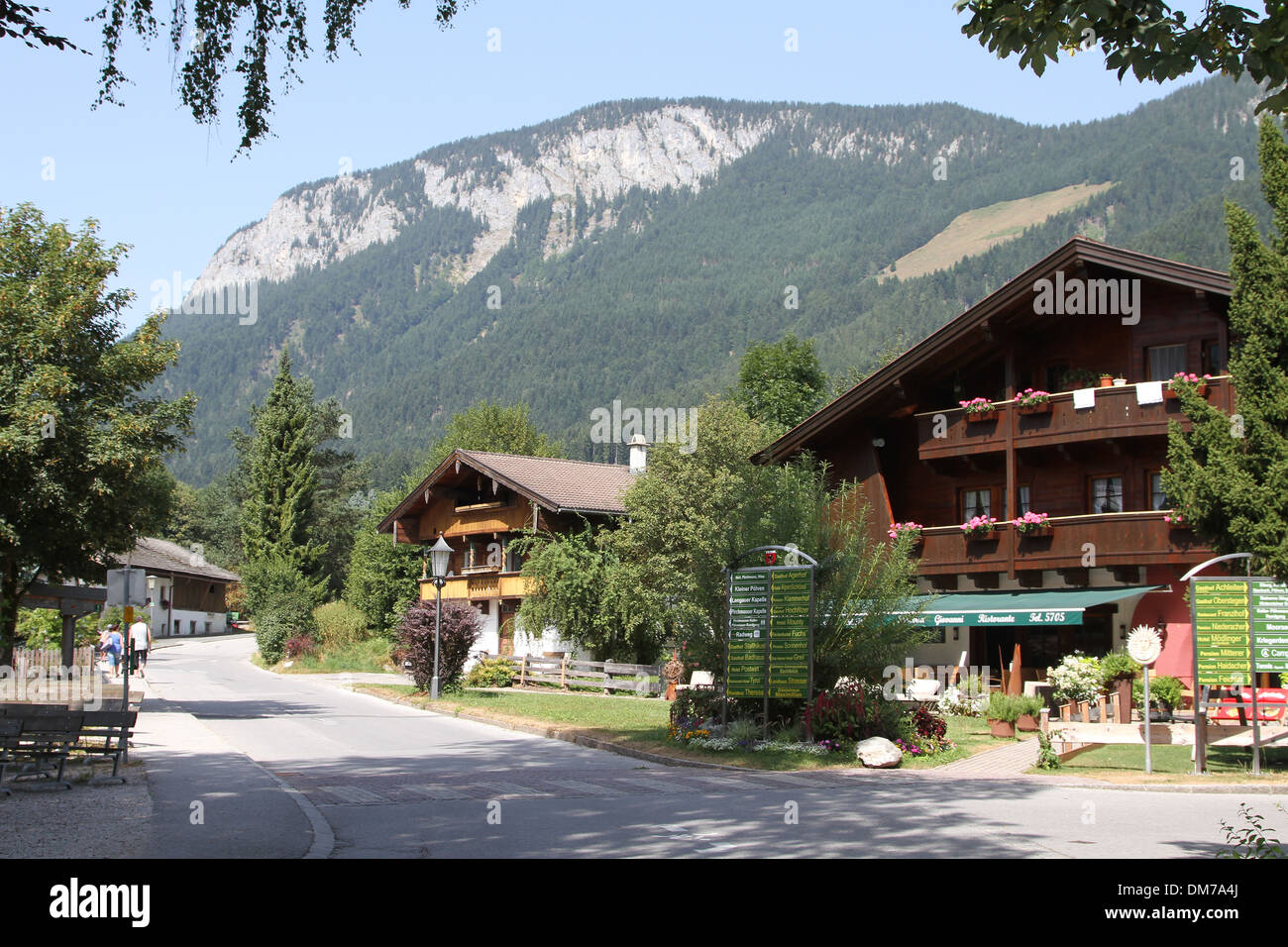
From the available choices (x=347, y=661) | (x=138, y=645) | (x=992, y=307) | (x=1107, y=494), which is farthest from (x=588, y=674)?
(x=992, y=307)

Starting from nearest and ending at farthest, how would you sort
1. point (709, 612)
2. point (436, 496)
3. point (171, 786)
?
point (171, 786) → point (709, 612) → point (436, 496)

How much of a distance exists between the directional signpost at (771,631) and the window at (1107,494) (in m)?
12.2

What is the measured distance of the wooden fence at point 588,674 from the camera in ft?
109

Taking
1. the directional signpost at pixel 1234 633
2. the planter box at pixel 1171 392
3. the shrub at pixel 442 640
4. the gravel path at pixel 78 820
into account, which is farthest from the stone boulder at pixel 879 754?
the shrub at pixel 442 640

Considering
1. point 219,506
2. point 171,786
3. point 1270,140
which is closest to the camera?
point 171,786

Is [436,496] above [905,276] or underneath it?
underneath

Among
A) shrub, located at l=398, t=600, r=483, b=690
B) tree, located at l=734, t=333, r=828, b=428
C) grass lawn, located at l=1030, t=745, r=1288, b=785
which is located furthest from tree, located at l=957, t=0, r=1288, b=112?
tree, located at l=734, t=333, r=828, b=428

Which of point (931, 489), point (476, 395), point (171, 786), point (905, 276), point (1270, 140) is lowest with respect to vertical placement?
point (171, 786)

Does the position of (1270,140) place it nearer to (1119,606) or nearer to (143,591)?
(1119,606)

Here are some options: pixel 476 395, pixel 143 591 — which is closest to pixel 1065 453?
pixel 143 591

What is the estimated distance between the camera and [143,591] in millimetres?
17625

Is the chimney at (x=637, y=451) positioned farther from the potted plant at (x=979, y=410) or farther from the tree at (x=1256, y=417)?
the tree at (x=1256, y=417)

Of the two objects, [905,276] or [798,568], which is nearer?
[798,568]
